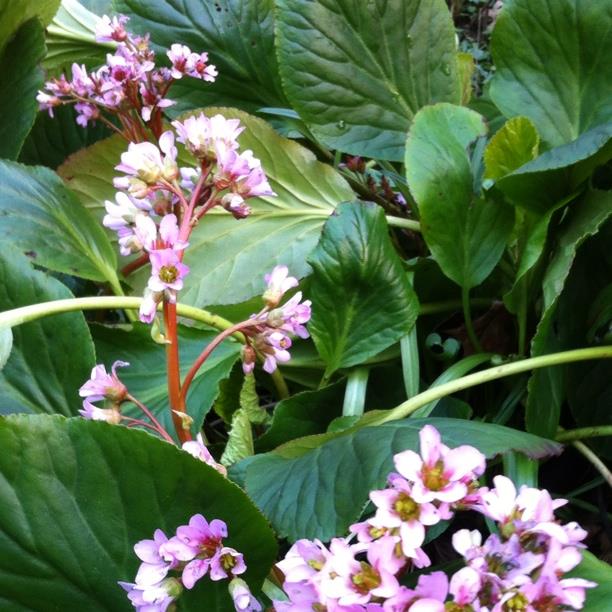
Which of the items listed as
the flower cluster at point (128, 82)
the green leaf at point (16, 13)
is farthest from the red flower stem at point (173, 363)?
the green leaf at point (16, 13)

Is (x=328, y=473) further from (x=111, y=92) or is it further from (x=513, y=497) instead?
(x=111, y=92)

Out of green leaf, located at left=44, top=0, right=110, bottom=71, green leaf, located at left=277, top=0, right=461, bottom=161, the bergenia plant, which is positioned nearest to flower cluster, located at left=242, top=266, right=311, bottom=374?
the bergenia plant

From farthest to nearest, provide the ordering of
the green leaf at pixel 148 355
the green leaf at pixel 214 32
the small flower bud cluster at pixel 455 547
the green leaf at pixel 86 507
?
1. the green leaf at pixel 214 32
2. the green leaf at pixel 148 355
3. the green leaf at pixel 86 507
4. the small flower bud cluster at pixel 455 547

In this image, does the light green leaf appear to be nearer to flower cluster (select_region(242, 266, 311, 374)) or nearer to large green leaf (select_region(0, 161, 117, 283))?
large green leaf (select_region(0, 161, 117, 283))

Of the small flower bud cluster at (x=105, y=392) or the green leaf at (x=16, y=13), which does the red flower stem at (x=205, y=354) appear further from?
the green leaf at (x=16, y=13)

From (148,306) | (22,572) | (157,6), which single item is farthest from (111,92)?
(22,572)
